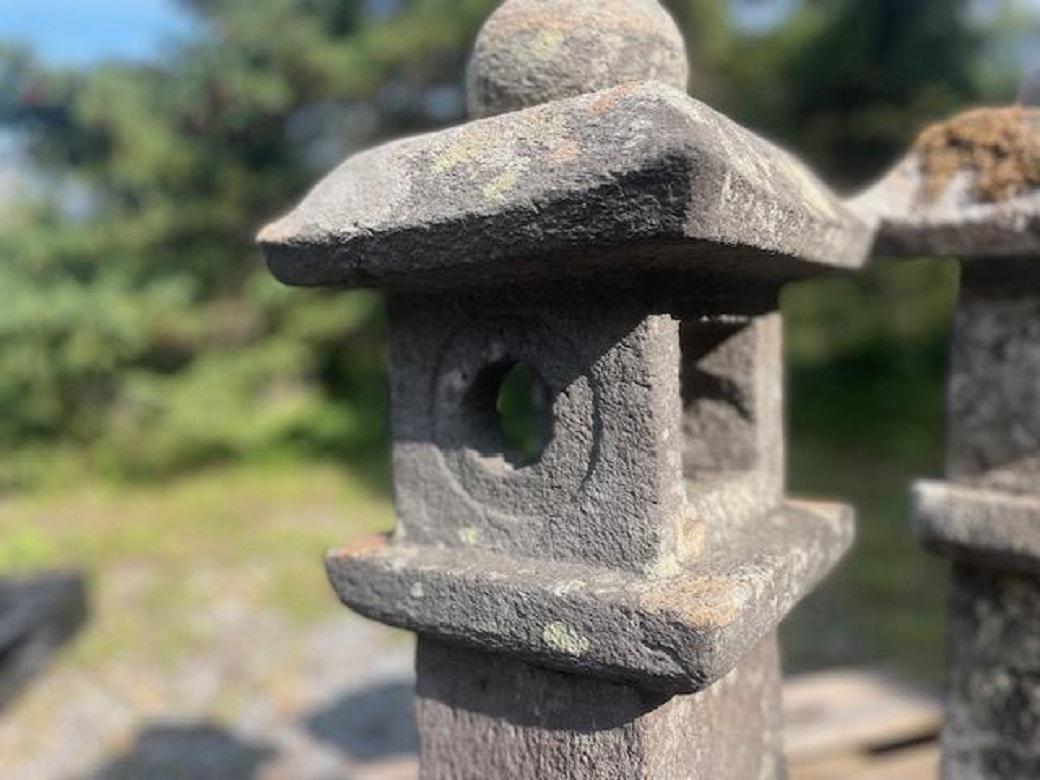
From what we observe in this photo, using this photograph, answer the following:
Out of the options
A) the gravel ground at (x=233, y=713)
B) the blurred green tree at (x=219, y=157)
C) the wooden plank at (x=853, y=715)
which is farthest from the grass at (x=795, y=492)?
the wooden plank at (x=853, y=715)

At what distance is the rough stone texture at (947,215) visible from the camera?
1.62 m

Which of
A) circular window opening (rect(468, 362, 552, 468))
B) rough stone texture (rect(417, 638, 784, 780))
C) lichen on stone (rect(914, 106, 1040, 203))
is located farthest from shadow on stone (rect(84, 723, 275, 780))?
lichen on stone (rect(914, 106, 1040, 203))

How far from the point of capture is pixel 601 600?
1.19 metres

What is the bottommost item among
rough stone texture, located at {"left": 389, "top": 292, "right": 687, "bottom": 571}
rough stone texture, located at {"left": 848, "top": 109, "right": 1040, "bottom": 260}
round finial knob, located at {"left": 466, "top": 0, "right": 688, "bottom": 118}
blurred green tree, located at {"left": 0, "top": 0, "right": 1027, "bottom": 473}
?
rough stone texture, located at {"left": 389, "top": 292, "right": 687, "bottom": 571}

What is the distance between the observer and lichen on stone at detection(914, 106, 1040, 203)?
1618 mm

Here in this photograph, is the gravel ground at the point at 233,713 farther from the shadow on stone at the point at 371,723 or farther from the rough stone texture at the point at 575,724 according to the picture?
the rough stone texture at the point at 575,724

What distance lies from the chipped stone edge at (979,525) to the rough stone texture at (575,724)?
50 cm

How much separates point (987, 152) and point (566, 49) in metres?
0.91

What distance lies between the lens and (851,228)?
1526 mm

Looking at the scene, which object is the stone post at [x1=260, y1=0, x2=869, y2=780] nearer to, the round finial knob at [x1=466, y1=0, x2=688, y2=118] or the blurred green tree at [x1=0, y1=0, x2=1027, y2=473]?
the round finial knob at [x1=466, y1=0, x2=688, y2=118]

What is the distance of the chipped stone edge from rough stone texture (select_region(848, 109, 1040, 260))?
487mm

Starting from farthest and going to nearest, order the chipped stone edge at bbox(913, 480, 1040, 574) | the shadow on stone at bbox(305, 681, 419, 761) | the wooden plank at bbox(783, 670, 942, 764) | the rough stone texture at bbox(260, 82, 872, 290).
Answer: the shadow on stone at bbox(305, 681, 419, 761) < the wooden plank at bbox(783, 670, 942, 764) < the chipped stone edge at bbox(913, 480, 1040, 574) < the rough stone texture at bbox(260, 82, 872, 290)

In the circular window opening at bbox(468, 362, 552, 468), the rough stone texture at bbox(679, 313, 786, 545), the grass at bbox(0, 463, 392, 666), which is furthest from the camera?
the grass at bbox(0, 463, 392, 666)

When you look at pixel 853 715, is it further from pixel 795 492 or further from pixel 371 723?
pixel 795 492
